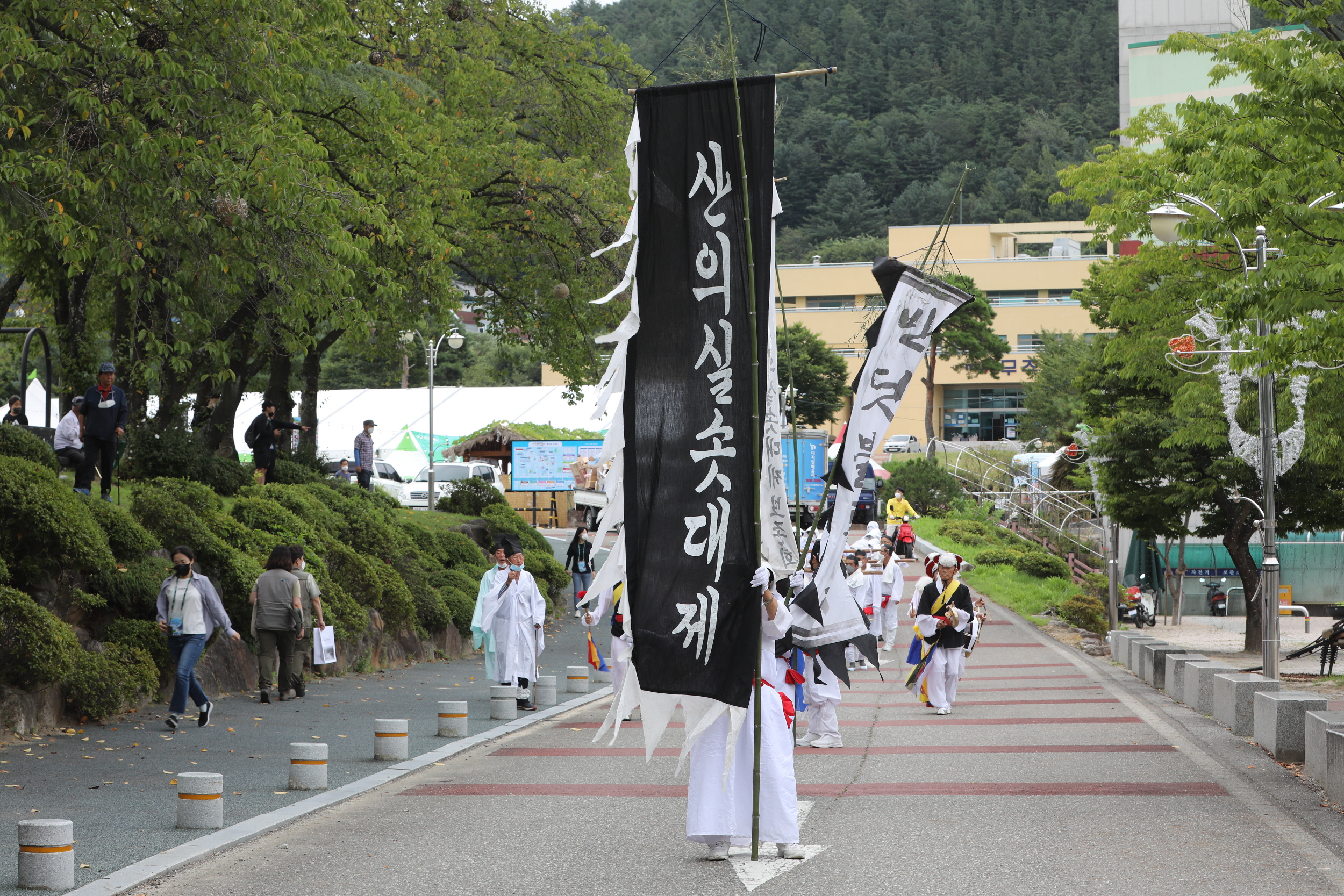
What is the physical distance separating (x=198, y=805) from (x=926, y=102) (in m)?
148

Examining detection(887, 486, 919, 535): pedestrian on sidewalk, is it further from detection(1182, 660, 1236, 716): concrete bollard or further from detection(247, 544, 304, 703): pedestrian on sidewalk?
detection(247, 544, 304, 703): pedestrian on sidewalk

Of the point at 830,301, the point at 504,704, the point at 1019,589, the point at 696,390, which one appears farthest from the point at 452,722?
the point at 830,301

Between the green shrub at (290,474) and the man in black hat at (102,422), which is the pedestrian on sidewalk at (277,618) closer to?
the man in black hat at (102,422)

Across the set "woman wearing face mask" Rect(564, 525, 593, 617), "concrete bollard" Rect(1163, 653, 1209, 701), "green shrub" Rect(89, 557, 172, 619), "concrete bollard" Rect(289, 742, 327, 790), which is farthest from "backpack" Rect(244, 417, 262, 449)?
"concrete bollard" Rect(1163, 653, 1209, 701)

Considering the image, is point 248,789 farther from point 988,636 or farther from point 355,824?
point 988,636

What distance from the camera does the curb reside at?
277 inches

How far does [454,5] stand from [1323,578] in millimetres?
27468

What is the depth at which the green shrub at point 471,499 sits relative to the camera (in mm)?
30750

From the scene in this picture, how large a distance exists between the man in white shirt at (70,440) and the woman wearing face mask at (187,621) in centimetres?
525

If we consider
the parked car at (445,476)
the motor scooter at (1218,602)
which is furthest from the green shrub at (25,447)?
the motor scooter at (1218,602)

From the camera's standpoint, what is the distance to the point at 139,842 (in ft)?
26.4

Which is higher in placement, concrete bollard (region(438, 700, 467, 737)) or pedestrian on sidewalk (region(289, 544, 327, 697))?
pedestrian on sidewalk (region(289, 544, 327, 697))

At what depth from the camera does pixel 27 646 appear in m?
A: 11.7

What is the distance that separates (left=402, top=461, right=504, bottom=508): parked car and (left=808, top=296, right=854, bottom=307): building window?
45.7 m
